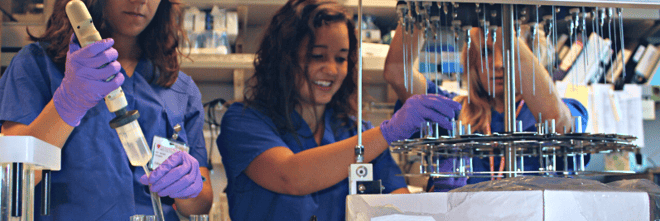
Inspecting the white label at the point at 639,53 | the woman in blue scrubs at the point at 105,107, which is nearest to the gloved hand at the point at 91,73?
the woman in blue scrubs at the point at 105,107

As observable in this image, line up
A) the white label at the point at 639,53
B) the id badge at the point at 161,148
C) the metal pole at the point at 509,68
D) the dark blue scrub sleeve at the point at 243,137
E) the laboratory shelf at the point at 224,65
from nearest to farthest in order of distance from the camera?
the metal pole at the point at 509,68 < the id badge at the point at 161,148 < the dark blue scrub sleeve at the point at 243,137 < the laboratory shelf at the point at 224,65 < the white label at the point at 639,53

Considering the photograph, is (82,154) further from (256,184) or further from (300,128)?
(300,128)

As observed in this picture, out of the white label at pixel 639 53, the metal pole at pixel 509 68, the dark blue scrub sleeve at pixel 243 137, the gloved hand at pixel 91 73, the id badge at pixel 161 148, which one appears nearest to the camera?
the gloved hand at pixel 91 73

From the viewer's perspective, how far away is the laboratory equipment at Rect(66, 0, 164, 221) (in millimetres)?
848

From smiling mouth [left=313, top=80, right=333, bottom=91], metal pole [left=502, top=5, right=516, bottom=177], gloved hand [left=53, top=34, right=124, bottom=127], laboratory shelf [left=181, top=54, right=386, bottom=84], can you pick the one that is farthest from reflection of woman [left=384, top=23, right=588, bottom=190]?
laboratory shelf [left=181, top=54, right=386, bottom=84]

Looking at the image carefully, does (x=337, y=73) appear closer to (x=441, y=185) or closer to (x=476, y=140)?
(x=441, y=185)

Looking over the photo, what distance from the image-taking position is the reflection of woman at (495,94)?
121cm

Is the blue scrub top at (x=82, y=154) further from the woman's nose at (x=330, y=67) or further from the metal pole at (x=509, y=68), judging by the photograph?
the metal pole at (x=509, y=68)

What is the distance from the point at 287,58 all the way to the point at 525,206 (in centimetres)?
91

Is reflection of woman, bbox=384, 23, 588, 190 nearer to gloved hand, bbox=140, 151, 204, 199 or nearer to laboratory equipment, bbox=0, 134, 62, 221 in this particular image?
gloved hand, bbox=140, 151, 204, 199

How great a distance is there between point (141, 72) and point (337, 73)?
0.49 m

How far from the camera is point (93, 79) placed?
0.92 meters

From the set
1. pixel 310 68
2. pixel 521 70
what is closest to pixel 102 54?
pixel 310 68

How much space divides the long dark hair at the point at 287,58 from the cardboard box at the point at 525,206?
742 millimetres
